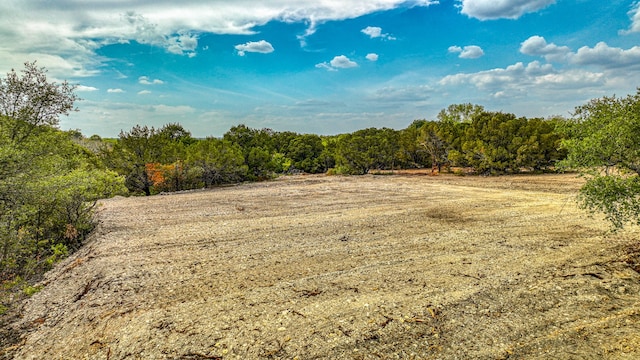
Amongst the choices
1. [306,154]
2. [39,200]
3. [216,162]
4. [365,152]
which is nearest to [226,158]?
[216,162]

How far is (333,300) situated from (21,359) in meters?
5.09

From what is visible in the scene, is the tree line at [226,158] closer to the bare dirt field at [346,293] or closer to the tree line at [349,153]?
the tree line at [349,153]

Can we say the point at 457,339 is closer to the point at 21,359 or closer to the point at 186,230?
the point at 21,359

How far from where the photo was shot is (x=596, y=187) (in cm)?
729

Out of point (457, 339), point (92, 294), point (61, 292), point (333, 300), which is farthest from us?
point (61, 292)

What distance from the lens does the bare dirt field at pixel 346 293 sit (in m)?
5.05

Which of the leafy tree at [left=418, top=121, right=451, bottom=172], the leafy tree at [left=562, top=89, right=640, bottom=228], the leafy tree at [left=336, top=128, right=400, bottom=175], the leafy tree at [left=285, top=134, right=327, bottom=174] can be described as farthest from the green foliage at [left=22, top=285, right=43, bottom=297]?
the leafy tree at [left=285, top=134, right=327, bottom=174]

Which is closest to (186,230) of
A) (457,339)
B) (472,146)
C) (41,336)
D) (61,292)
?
(61,292)

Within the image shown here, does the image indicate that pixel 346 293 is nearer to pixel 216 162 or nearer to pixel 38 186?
pixel 38 186

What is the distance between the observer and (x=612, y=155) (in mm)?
7262

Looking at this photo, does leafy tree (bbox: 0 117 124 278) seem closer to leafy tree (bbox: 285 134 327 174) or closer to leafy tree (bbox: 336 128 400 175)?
leafy tree (bbox: 336 128 400 175)

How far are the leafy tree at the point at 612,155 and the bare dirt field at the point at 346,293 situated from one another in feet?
5.43

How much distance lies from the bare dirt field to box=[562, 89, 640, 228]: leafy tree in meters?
1.65

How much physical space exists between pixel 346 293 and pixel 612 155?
21.4 feet
